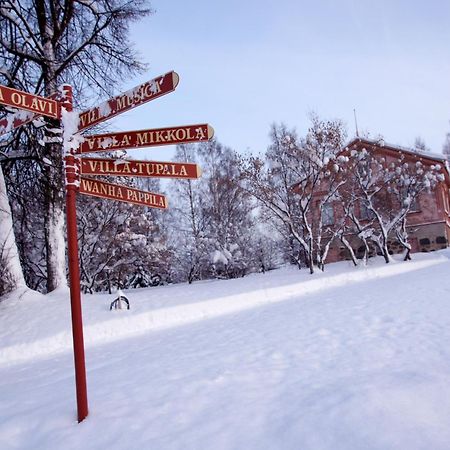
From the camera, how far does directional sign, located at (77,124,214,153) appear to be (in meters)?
3.54

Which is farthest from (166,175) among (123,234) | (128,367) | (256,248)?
(256,248)

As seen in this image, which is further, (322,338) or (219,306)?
(219,306)

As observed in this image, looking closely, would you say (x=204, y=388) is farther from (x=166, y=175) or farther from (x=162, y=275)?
(x=162, y=275)

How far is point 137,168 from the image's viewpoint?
3.74m

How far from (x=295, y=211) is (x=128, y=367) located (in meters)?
19.8

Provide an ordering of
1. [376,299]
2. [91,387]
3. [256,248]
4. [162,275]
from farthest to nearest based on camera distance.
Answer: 1. [256,248]
2. [162,275]
3. [376,299]
4. [91,387]

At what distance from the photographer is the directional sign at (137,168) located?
3.71 metres

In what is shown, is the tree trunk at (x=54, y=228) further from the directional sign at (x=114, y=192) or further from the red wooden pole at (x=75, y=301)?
the red wooden pole at (x=75, y=301)

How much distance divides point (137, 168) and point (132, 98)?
639 millimetres

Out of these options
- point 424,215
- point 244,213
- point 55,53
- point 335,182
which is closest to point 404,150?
point 424,215

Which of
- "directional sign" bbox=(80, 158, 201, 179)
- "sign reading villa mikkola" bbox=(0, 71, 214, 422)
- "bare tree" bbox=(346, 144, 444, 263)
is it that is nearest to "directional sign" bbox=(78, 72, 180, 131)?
"sign reading villa mikkola" bbox=(0, 71, 214, 422)

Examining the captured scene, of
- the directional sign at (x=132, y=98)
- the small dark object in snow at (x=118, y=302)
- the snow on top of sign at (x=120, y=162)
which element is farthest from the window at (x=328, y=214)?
the directional sign at (x=132, y=98)

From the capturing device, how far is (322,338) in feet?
19.0

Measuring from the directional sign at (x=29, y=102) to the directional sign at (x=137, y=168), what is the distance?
51 centimetres
